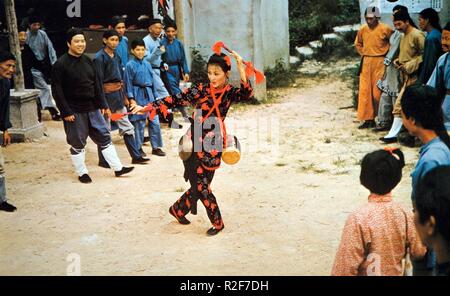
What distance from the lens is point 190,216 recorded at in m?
5.60

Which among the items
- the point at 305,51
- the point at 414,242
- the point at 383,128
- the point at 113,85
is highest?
the point at 113,85

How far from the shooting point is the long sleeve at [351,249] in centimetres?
291

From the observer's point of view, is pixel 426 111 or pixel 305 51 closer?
pixel 426 111

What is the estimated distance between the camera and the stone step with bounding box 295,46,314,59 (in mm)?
15133

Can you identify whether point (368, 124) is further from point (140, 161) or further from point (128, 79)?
point (128, 79)

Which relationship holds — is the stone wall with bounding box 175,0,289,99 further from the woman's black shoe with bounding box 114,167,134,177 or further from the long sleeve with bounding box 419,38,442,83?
the woman's black shoe with bounding box 114,167,134,177

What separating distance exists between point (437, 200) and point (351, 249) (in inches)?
32.6

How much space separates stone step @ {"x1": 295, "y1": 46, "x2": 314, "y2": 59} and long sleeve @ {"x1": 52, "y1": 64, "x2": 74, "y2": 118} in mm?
9761

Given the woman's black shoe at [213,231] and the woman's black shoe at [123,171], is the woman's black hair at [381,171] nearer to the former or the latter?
the woman's black shoe at [213,231]

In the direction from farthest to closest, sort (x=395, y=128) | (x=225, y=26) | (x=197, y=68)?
1. (x=197, y=68)
2. (x=225, y=26)
3. (x=395, y=128)

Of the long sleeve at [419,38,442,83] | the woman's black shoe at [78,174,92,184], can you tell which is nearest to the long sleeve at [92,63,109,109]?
the woman's black shoe at [78,174,92,184]

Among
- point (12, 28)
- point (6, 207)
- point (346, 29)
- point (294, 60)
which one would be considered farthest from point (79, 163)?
point (346, 29)
